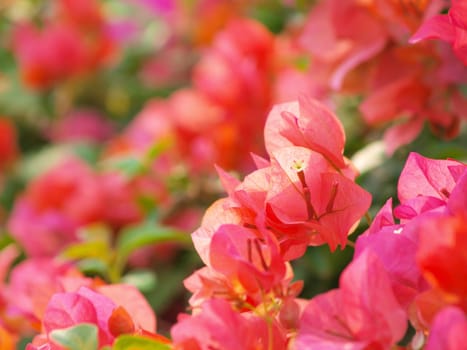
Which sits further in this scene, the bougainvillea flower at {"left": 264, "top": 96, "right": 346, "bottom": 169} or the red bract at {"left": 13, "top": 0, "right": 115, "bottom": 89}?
the red bract at {"left": 13, "top": 0, "right": 115, "bottom": 89}

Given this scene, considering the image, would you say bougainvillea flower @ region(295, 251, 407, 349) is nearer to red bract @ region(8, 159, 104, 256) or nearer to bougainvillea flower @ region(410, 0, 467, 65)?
bougainvillea flower @ region(410, 0, 467, 65)

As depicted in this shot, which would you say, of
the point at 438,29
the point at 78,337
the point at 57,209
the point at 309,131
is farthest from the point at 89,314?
the point at 57,209

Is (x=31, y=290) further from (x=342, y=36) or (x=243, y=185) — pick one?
(x=342, y=36)

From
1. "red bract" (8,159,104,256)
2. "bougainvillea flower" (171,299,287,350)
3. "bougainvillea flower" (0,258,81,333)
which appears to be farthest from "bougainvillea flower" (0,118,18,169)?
"bougainvillea flower" (171,299,287,350)

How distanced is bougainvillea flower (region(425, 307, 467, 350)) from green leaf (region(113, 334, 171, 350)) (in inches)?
5.8

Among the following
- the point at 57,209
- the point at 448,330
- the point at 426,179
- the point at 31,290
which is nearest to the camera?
the point at 448,330

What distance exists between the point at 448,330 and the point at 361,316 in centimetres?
6

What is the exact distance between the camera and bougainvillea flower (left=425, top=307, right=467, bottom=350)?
0.38m

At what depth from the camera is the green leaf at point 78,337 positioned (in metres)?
0.47

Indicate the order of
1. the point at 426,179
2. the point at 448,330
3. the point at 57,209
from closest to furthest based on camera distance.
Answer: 1. the point at 448,330
2. the point at 426,179
3. the point at 57,209

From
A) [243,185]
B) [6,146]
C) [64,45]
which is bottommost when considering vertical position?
[6,146]

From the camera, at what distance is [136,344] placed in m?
0.47

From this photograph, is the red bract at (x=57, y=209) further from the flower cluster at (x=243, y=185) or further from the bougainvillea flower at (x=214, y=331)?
the bougainvillea flower at (x=214, y=331)

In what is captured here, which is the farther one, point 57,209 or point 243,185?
point 57,209
